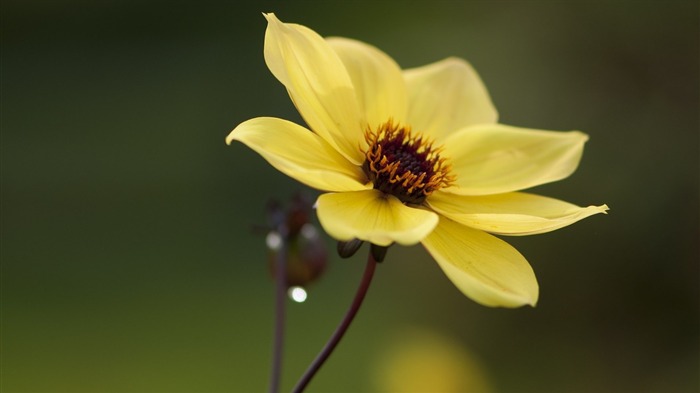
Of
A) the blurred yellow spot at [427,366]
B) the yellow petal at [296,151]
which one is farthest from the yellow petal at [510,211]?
the blurred yellow spot at [427,366]

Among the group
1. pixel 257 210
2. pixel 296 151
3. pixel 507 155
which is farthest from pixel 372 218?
pixel 257 210

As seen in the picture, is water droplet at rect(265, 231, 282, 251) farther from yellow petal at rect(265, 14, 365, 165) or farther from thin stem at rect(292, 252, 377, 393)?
thin stem at rect(292, 252, 377, 393)

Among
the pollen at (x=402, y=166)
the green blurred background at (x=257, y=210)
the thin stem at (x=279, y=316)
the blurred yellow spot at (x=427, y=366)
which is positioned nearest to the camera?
the thin stem at (x=279, y=316)

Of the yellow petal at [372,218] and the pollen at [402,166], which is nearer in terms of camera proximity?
the yellow petal at [372,218]

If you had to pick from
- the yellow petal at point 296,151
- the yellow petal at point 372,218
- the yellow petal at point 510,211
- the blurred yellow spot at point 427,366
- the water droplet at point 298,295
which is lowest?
the blurred yellow spot at point 427,366

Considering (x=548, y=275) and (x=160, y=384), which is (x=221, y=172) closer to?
(x=160, y=384)

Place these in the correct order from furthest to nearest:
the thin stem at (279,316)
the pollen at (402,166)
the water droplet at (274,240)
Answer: the water droplet at (274,240) < the pollen at (402,166) < the thin stem at (279,316)

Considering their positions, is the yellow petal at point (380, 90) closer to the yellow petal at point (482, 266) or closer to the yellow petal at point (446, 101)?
the yellow petal at point (446, 101)

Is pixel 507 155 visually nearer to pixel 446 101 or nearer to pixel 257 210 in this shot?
pixel 446 101
